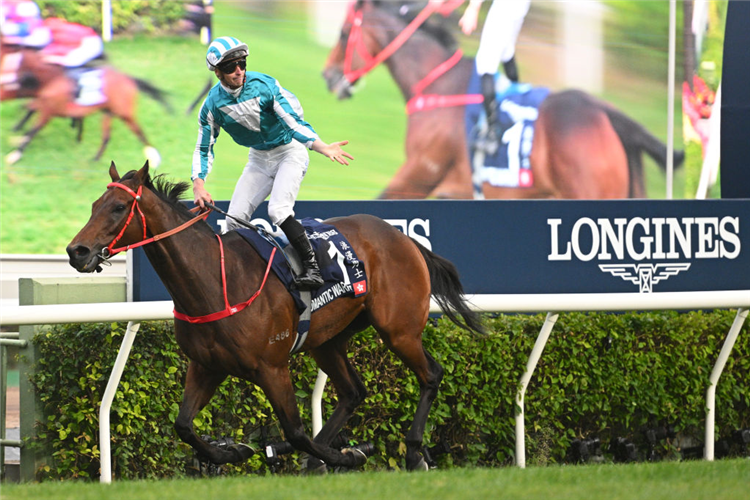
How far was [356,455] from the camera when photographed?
4.86 m

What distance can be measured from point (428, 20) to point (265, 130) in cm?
860

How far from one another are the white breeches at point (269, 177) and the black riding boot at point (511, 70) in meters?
8.81

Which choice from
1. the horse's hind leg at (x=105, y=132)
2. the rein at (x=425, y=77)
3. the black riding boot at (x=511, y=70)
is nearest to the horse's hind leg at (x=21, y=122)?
the horse's hind leg at (x=105, y=132)

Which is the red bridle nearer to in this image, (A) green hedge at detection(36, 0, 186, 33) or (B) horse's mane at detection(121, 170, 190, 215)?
(B) horse's mane at detection(121, 170, 190, 215)

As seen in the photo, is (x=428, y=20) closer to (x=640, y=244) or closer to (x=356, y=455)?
(x=640, y=244)

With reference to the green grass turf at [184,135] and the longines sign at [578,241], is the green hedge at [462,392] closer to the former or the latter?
the longines sign at [578,241]

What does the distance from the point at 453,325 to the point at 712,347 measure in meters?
1.53

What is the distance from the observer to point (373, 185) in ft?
41.1

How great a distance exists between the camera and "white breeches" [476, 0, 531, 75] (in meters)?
13.2

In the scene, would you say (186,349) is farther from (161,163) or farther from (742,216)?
(161,163)

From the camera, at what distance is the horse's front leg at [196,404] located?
4.41m

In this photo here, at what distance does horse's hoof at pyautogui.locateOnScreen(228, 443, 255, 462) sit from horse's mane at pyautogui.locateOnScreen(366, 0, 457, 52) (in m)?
8.74

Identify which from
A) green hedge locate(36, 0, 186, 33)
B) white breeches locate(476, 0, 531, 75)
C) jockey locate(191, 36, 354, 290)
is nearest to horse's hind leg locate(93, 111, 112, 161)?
green hedge locate(36, 0, 186, 33)

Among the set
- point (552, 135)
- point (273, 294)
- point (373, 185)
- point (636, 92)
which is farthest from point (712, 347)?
point (636, 92)
